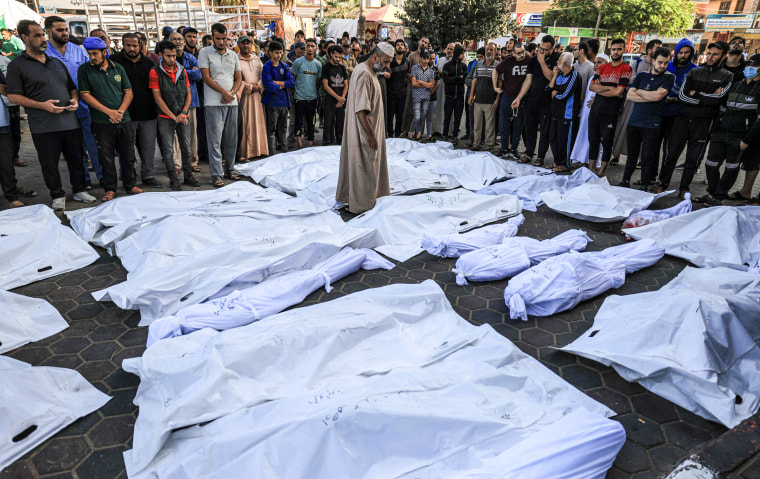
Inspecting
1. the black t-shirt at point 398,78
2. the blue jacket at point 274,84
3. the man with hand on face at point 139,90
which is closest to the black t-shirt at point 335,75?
the blue jacket at point 274,84

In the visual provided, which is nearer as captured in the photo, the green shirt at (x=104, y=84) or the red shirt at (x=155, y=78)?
the green shirt at (x=104, y=84)

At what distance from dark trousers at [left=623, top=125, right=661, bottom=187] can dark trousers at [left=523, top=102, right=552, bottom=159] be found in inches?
51.9

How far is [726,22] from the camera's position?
32.7 metres

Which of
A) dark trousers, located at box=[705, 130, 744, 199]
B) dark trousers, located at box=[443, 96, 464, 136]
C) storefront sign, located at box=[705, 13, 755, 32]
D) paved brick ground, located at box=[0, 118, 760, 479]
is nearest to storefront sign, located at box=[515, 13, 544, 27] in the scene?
storefront sign, located at box=[705, 13, 755, 32]

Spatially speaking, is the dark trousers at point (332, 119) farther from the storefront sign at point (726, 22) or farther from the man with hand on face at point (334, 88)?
the storefront sign at point (726, 22)

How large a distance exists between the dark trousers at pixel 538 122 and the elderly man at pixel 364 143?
3319 millimetres

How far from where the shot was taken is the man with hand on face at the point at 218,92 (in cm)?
606

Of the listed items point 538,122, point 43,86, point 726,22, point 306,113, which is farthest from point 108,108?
point 726,22

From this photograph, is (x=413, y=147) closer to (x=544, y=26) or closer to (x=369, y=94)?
(x=369, y=94)

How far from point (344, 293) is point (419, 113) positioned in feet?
20.8

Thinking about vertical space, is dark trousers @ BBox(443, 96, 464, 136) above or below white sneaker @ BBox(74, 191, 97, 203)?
above

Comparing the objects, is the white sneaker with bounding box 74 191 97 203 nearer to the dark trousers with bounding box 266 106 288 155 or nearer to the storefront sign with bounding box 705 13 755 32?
the dark trousers with bounding box 266 106 288 155

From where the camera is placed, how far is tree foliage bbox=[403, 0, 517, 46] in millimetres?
18047

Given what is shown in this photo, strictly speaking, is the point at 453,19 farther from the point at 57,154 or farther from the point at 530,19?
the point at 530,19
